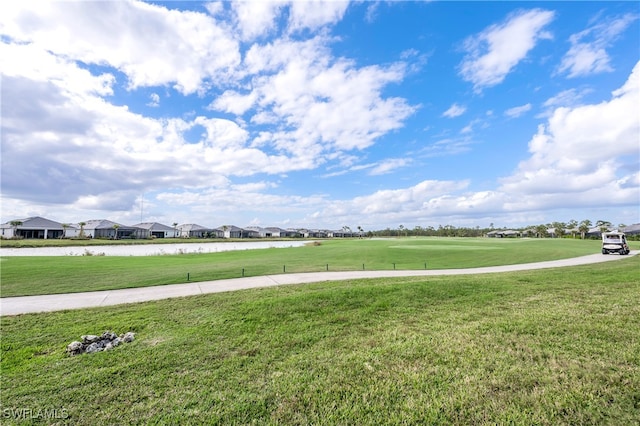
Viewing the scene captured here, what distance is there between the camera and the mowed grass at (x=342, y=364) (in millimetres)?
3295

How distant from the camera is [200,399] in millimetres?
3590

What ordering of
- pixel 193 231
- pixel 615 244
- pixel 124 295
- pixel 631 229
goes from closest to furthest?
pixel 124 295 < pixel 615 244 < pixel 631 229 < pixel 193 231

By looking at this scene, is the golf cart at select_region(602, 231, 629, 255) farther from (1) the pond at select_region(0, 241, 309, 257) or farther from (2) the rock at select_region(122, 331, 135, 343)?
(1) the pond at select_region(0, 241, 309, 257)

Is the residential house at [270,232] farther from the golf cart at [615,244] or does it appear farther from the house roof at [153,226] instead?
the golf cart at [615,244]

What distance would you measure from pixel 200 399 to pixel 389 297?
5.76 metres

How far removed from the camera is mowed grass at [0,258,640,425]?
329 centimetres


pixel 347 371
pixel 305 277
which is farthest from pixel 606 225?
pixel 347 371

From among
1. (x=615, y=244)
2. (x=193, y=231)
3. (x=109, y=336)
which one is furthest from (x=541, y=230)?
(x=193, y=231)

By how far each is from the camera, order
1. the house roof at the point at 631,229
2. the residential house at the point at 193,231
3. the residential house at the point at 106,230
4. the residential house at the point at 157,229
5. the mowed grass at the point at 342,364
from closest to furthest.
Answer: the mowed grass at the point at 342,364 < the residential house at the point at 106,230 < the house roof at the point at 631,229 < the residential house at the point at 157,229 < the residential house at the point at 193,231

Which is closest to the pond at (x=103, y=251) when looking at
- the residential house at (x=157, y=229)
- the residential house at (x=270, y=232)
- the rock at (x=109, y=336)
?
the rock at (x=109, y=336)

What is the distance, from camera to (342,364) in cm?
442

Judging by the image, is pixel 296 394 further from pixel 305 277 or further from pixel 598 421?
pixel 305 277

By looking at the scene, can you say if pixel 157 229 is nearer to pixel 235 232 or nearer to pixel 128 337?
pixel 235 232

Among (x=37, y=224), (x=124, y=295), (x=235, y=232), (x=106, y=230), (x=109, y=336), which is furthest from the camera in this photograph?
(x=235, y=232)
